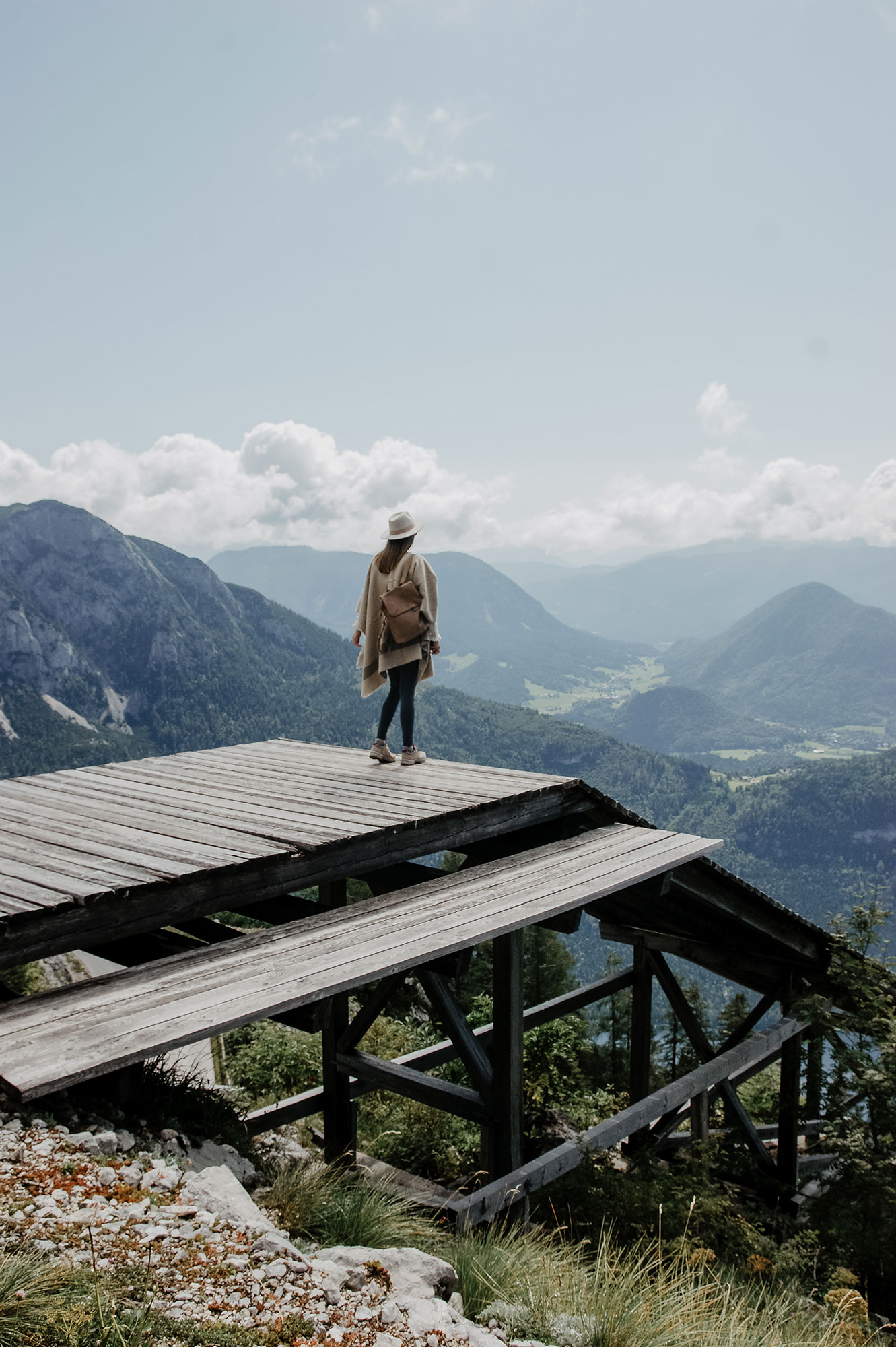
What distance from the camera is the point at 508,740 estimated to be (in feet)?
581

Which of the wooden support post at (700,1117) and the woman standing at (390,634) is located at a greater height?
the woman standing at (390,634)

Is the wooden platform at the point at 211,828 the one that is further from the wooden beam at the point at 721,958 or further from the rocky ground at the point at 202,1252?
the wooden beam at the point at 721,958

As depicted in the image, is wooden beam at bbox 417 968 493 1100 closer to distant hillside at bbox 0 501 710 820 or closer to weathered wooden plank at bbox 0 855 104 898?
weathered wooden plank at bbox 0 855 104 898

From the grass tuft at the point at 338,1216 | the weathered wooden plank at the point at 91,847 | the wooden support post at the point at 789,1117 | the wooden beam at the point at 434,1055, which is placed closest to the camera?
the grass tuft at the point at 338,1216

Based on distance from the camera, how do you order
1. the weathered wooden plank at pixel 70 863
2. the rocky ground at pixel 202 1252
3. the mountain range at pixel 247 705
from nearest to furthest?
the rocky ground at pixel 202 1252 → the weathered wooden plank at pixel 70 863 → the mountain range at pixel 247 705

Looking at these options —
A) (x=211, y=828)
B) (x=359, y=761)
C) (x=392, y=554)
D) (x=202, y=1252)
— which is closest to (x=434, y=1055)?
(x=359, y=761)

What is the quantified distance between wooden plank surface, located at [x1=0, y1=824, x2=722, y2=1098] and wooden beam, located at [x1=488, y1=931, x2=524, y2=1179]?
70 cm

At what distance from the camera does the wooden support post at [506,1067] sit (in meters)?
5.62

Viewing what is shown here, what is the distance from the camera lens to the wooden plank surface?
9.70ft

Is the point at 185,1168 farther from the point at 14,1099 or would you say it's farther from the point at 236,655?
the point at 236,655

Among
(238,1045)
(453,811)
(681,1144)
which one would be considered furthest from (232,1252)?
(238,1045)

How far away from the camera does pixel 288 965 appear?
3822mm

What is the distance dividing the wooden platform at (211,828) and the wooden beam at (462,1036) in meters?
0.99

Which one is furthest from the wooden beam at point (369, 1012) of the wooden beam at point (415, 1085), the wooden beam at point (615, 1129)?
the wooden beam at point (615, 1129)
